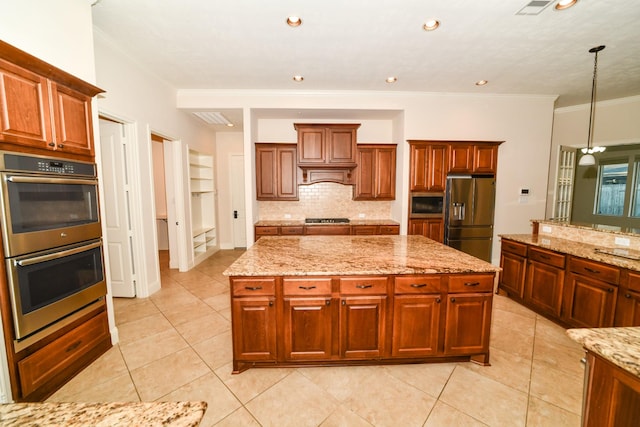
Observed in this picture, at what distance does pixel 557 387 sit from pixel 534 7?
3.16 metres

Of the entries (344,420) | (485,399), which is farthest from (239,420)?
(485,399)

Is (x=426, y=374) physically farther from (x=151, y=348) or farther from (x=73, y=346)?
(x=73, y=346)

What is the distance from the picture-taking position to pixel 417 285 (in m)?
1.92

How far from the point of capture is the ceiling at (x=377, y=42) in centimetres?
223

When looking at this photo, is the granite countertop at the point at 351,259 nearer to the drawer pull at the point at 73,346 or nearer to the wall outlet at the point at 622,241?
the drawer pull at the point at 73,346

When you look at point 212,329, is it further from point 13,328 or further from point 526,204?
point 526,204

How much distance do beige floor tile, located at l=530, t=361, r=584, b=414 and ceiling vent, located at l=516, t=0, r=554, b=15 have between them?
10.2 feet

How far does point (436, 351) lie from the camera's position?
200 centimetres

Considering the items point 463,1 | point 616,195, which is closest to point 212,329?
point 463,1

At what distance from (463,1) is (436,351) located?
9.74ft

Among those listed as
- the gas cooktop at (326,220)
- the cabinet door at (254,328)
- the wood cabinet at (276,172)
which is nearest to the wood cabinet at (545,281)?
the gas cooktop at (326,220)

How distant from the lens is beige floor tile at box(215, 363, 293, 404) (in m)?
1.81

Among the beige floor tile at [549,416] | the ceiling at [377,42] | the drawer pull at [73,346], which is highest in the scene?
the ceiling at [377,42]

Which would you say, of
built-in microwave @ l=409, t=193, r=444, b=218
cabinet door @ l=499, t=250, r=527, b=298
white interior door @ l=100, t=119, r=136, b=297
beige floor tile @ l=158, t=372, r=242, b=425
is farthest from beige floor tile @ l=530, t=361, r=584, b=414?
white interior door @ l=100, t=119, r=136, b=297
